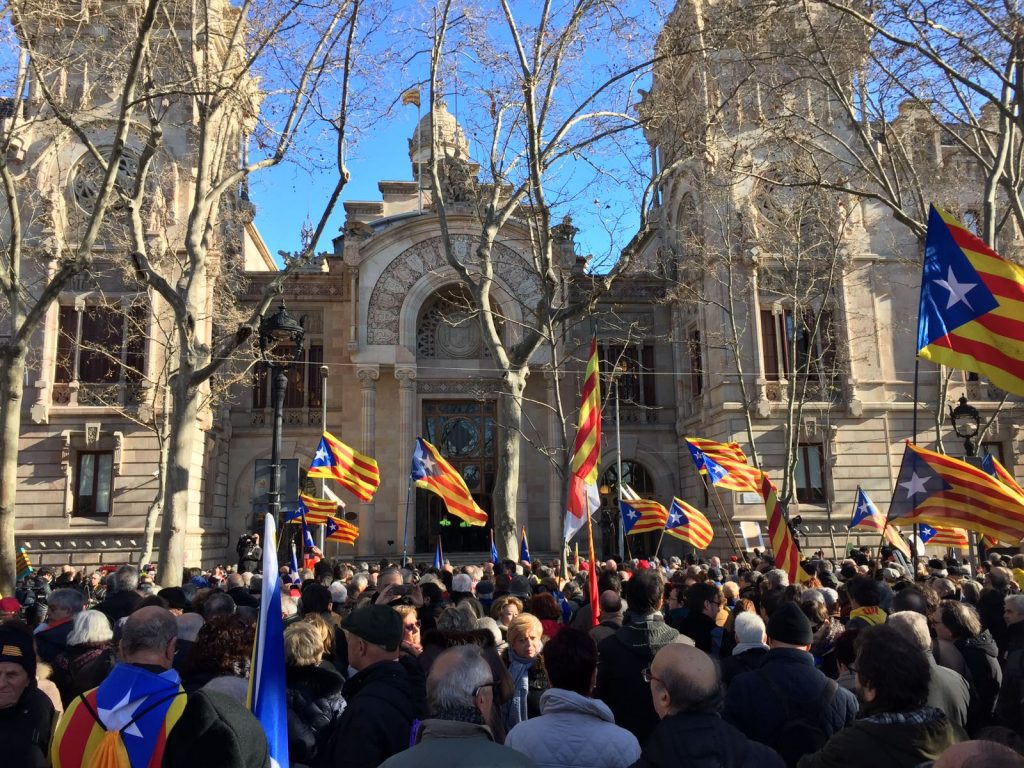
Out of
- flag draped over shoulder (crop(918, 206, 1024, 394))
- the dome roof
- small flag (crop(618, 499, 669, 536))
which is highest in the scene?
the dome roof

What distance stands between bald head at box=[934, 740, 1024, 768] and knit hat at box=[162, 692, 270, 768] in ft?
7.45

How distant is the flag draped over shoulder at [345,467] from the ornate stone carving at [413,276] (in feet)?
39.8

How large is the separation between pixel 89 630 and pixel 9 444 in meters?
8.02

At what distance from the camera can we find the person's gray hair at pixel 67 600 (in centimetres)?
599

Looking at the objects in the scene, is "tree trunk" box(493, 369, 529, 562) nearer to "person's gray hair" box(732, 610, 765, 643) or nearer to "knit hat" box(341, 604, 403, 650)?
"person's gray hair" box(732, 610, 765, 643)

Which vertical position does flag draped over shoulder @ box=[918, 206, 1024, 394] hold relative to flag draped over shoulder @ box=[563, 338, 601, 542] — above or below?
above

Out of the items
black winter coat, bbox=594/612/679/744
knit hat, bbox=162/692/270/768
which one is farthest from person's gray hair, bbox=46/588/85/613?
black winter coat, bbox=594/612/679/744

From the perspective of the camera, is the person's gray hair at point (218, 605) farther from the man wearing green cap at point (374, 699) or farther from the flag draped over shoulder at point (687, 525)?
the flag draped over shoulder at point (687, 525)

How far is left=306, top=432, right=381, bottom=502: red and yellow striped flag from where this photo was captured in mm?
15141

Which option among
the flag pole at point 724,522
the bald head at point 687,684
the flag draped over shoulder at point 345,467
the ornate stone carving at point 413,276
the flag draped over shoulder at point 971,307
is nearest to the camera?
the bald head at point 687,684

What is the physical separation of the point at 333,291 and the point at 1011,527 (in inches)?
950

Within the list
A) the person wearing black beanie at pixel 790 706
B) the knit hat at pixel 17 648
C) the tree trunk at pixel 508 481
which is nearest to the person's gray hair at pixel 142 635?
the knit hat at pixel 17 648

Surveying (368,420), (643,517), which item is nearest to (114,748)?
(643,517)

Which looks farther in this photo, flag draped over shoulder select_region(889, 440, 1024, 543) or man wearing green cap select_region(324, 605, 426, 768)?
flag draped over shoulder select_region(889, 440, 1024, 543)
